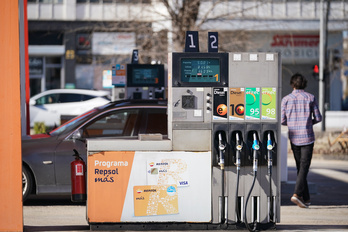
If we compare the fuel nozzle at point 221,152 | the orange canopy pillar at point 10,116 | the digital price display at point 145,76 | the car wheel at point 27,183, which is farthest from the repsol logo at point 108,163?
the digital price display at point 145,76

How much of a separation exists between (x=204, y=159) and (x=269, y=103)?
0.97 metres

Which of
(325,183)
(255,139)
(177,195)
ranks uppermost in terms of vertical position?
(255,139)

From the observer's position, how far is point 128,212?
775 centimetres

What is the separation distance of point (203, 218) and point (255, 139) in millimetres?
1046

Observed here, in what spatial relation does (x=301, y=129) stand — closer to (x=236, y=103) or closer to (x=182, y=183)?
(x=236, y=103)

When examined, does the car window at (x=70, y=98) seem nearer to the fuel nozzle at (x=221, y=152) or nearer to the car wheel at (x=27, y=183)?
the car wheel at (x=27, y=183)

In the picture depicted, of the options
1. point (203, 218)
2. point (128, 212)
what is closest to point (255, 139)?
point (203, 218)

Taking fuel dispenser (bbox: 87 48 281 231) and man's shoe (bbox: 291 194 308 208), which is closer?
fuel dispenser (bbox: 87 48 281 231)

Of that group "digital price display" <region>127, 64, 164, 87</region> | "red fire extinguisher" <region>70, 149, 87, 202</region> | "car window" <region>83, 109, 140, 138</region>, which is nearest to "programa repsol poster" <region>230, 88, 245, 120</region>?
"red fire extinguisher" <region>70, 149, 87, 202</region>

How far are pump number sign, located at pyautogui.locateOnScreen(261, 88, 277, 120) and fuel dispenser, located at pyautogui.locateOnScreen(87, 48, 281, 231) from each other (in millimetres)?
11

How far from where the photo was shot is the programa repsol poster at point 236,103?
310 inches

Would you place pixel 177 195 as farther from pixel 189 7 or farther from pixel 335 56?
pixel 335 56

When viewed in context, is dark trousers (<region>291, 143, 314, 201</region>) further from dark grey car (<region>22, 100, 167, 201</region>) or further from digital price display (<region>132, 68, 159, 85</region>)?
digital price display (<region>132, 68, 159, 85</region>)

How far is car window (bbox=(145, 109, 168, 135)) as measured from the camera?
10680mm
